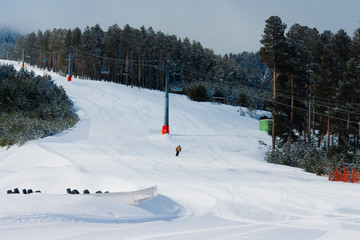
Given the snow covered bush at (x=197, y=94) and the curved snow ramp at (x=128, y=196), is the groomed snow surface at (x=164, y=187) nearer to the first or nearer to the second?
the curved snow ramp at (x=128, y=196)

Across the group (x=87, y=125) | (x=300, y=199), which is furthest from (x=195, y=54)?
(x=300, y=199)

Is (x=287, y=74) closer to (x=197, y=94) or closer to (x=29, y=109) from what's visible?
(x=29, y=109)

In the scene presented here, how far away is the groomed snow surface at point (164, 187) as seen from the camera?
26.9ft

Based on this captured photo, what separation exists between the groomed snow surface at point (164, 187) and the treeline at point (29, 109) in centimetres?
126

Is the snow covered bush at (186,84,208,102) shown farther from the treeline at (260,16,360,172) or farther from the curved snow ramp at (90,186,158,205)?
the curved snow ramp at (90,186,158,205)

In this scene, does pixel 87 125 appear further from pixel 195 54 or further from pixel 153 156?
pixel 195 54

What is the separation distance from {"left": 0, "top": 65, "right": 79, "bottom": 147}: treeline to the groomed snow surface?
4.14 ft

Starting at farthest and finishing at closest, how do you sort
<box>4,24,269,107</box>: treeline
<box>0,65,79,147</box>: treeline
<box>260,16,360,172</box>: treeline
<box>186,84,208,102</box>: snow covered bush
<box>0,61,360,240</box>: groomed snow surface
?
1. <box>4,24,269,107</box>: treeline
2. <box>186,84,208,102</box>: snow covered bush
3. <box>260,16,360,172</box>: treeline
4. <box>0,65,79,147</box>: treeline
5. <box>0,61,360,240</box>: groomed snow surface

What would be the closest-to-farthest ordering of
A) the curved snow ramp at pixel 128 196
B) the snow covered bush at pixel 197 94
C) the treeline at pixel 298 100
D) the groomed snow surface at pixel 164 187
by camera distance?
1. the groomed snow surface at pixel 164 187
2. the curved snow ramp at pixel 128 196
3. the treeline at pixel 298 100
4. the snow covered bush at pixel 197 94

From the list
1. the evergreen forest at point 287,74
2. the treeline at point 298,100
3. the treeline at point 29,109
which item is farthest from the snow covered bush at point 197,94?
the treeline at point 298,100

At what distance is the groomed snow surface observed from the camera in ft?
26.9

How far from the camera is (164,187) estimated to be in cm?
1616

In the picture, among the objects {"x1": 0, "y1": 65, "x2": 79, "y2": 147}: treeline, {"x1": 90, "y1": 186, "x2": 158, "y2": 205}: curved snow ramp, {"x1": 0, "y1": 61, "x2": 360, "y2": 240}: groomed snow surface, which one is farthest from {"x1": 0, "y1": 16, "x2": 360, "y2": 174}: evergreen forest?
{"x1": 90, "y1": 186, "x2": 158, "y2": 205}: curved snow ramp

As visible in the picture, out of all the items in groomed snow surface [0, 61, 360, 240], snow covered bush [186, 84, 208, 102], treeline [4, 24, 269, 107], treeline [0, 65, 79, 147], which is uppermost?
treeline [4, 24, 269, 107]
